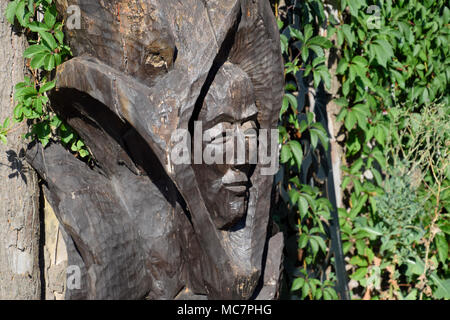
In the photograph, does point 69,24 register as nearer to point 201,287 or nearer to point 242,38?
point 242,38

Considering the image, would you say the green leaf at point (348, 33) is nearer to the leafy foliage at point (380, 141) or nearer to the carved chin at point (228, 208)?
the leafy foliage at point (380, 141)

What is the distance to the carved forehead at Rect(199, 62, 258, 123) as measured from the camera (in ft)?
4.78

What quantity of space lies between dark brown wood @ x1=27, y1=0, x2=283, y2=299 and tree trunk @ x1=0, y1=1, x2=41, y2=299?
0.09 m

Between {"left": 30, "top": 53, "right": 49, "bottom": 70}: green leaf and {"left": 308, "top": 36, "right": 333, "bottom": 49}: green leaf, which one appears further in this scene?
{"left": 308, "top": 36, "right": 333, "bottom": 49}: green leaf

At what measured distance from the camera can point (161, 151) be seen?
1.35 m

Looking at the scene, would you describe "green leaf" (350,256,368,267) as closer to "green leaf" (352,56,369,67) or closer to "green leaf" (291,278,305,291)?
"green leaf" (291,278,305,291)

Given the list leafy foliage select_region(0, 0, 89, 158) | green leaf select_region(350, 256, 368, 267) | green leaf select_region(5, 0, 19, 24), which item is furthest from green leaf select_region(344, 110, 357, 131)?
green leaf select_region(5, 0, 19, 24)

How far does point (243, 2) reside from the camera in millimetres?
1493

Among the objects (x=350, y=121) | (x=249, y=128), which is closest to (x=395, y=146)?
(x=350, y=121)

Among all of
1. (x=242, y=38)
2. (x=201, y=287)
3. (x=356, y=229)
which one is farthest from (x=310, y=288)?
(x=242, y=38)

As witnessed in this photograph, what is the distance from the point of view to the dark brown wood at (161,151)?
137 cm

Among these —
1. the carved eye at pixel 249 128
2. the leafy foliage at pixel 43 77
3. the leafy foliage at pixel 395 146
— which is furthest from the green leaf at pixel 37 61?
the leafy foliage at pixel 395 146

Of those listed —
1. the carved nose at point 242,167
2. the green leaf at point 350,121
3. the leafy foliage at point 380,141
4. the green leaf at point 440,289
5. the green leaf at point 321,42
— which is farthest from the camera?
the green leaf at point 440,289

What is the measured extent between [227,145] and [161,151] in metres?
0.22
